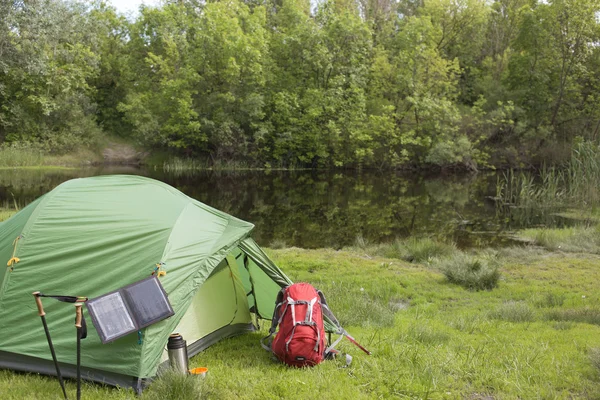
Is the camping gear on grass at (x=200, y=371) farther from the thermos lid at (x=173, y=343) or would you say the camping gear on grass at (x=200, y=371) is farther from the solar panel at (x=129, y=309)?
the solar panel at (x=129, y=309)

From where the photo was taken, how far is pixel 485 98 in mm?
34625

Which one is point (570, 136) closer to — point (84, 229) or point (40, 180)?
point (40, 180)

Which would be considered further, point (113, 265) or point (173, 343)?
point (113, 265)

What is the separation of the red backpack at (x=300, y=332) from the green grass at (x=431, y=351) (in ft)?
0.40

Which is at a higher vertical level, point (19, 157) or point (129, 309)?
point (129, 309)

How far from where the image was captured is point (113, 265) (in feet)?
15.0

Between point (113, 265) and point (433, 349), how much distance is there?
3199mm

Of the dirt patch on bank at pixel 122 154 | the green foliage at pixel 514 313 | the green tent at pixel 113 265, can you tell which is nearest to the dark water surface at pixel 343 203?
the green foliage at pixel 514 313

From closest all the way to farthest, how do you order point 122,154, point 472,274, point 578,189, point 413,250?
point 472,274
point 413,250
point 578,189
point 122,154

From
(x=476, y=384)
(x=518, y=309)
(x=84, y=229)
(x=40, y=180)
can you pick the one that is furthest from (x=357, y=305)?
(x=40, y=180)

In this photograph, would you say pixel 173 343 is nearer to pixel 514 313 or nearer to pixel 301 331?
pixel 301 331

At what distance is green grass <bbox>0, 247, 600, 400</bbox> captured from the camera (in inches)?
159

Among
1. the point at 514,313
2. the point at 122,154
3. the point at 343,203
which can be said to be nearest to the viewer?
the point at 514,313

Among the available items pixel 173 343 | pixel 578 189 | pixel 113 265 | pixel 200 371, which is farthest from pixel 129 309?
pixel 578 189
